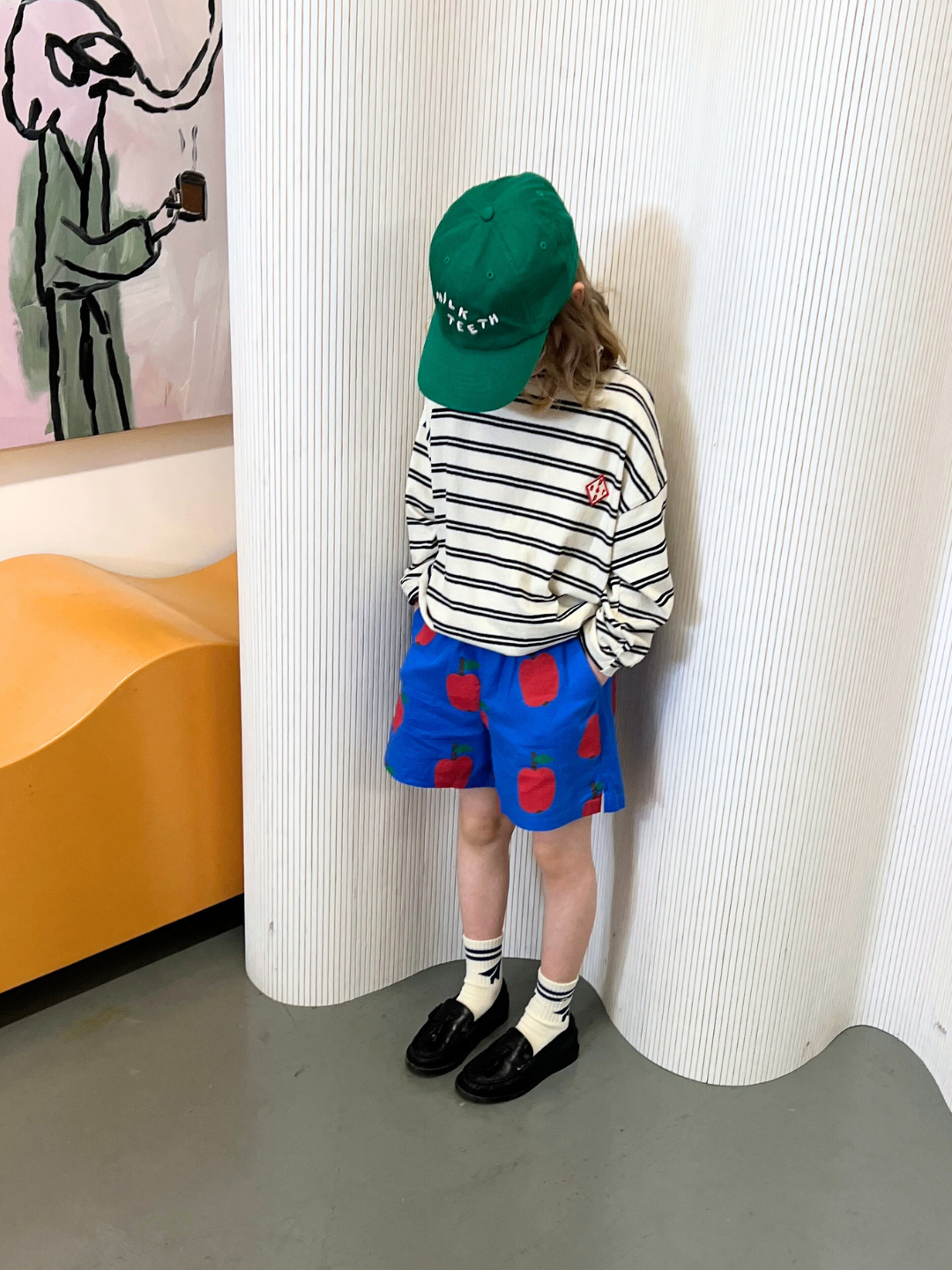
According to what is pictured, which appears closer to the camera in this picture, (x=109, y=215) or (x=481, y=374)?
(x=481, y=374)

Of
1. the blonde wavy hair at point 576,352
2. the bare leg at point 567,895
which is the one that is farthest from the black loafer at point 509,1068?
the blonde wavy hair at point 576,352

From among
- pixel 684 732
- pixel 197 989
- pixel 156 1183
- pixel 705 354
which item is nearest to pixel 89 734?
pixel 197 989

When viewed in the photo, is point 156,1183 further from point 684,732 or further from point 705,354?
point 705,354

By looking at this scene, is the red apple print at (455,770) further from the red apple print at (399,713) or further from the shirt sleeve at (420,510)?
the shirt sleeve at (420,510)

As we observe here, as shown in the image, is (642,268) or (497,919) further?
(497,919)

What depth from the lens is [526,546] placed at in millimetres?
1618

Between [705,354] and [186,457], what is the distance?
1097mm

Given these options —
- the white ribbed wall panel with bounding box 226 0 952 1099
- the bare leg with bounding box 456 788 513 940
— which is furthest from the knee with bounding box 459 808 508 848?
the white ribbed wall panel with bounding box 226 0 952 1099

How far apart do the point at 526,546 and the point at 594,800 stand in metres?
0.41

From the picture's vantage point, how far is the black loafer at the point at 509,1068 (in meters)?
1.87

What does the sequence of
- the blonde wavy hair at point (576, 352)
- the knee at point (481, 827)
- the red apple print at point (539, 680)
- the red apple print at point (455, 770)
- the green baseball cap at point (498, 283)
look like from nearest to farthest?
the green baseball cap at point (498, 283) < the blonde wavy hair at point (576, 352) < the red apple print at point (539, 680) < the red apple print at point (455, 770) < the knee at point (481, 827)

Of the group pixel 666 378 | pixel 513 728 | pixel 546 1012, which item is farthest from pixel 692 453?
pixel 546 1012

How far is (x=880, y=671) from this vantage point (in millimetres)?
1793

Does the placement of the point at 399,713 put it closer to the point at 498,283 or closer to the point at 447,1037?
the point at 447,1037
